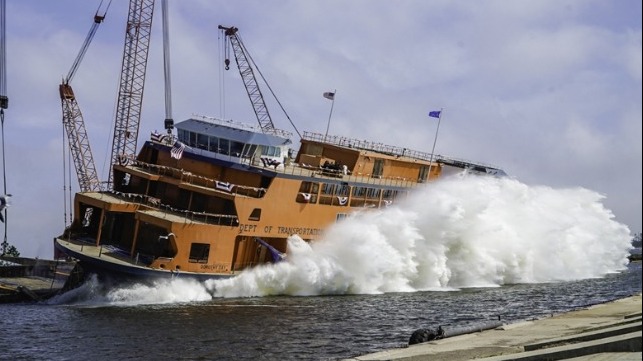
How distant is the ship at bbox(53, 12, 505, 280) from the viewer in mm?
36812

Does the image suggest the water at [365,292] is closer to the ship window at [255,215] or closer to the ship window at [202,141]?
the ship window at [255,215]

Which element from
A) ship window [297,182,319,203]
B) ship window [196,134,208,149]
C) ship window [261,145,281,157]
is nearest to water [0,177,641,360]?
ship window [297,182,319,203]

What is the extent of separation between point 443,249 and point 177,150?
15926mm

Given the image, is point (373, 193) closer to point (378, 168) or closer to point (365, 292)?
point (378, 168)

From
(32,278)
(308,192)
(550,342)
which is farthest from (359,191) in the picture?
(550,342)

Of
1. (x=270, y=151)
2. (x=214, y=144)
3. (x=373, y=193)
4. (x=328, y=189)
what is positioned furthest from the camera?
(x=373, y=193)

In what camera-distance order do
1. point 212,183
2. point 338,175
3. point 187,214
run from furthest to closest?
point 338,175
point 212,183
point 187,214

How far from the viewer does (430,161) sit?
5366 centimetres

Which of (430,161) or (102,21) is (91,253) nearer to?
(430,161)

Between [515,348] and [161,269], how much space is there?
17179 mm

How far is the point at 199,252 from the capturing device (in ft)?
123

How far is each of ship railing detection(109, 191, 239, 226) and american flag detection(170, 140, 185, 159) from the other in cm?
238

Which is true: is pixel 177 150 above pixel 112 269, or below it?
above

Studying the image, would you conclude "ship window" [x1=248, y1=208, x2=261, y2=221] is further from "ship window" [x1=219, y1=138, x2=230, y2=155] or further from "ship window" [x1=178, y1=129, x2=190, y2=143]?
"ship window" [x1=178, y1=129, x2=190, y2=143]
